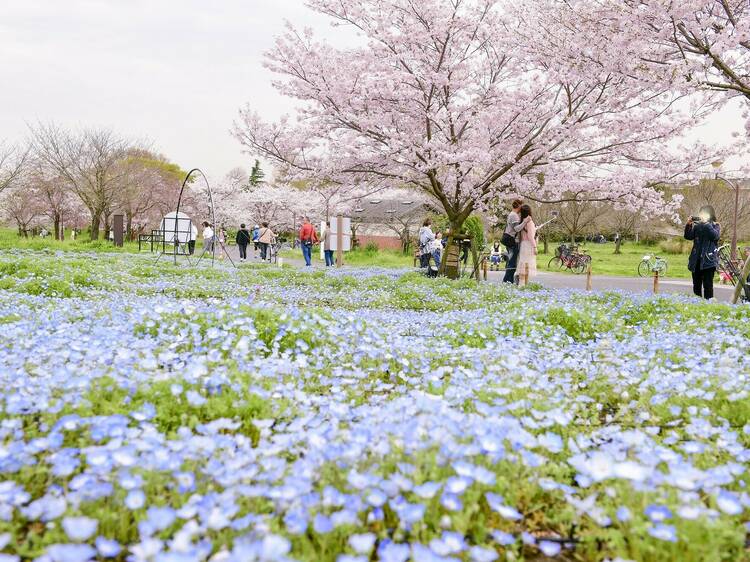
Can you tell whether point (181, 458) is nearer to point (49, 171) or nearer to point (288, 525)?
point (288, 525)

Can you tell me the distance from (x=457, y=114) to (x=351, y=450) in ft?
44.3

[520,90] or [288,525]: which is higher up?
[520,90]

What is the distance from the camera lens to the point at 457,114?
14.6m

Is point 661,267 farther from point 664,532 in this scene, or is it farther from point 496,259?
point 664,532

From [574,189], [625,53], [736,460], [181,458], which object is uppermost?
[625,53]

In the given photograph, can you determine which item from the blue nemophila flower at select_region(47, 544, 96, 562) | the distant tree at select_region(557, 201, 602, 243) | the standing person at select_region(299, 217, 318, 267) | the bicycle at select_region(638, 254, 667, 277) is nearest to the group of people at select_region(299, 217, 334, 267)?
the standing person at select_region(299, 217, 318, 267)

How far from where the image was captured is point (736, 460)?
2754 mm

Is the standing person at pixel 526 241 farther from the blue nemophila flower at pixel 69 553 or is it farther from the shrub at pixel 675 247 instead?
the shrub at pixel 675 247

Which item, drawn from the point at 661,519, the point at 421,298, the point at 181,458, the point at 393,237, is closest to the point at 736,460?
the point at 661,519

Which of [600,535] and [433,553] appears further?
[600,535]

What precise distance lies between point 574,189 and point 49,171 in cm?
4547

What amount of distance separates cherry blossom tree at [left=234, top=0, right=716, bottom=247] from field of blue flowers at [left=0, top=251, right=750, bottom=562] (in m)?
9.91

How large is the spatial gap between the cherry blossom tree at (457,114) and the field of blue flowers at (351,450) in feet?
32.5

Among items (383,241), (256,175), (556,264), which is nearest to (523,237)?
(556,264)
